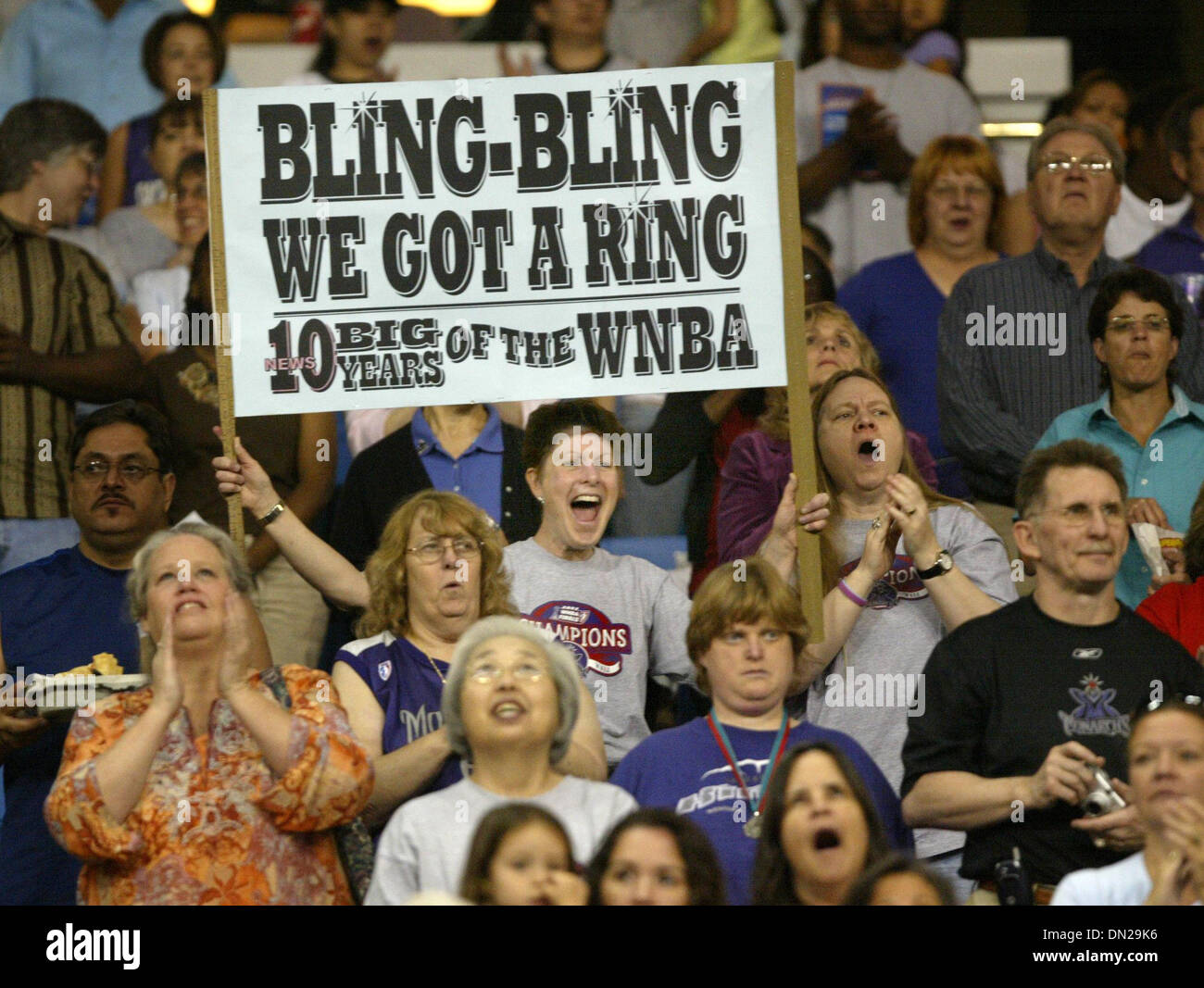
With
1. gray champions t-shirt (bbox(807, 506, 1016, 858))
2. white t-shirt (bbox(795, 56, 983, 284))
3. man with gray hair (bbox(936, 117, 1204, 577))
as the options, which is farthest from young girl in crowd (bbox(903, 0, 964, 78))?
gray champions t-shirt (bbox(807, 506, 1016, 858))

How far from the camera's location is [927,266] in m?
7.83

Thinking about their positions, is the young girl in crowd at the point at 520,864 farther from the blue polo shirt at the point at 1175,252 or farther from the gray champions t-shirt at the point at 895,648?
the blue polo shirt at the point at 1175,252

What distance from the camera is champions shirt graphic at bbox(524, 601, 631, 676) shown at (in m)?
5.96

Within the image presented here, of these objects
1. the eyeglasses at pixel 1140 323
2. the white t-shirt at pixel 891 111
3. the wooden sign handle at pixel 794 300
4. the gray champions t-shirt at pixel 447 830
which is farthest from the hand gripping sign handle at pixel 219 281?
the white t-shirt at pixel 891 111

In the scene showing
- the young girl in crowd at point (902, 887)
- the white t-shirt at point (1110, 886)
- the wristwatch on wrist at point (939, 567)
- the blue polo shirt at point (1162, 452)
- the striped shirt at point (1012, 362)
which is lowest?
the white t-shirt at point (1110, 886)

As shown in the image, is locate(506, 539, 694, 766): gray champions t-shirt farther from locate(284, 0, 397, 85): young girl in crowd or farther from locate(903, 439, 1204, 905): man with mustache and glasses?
locate(284, 0, 397, 85): young girl in crowd

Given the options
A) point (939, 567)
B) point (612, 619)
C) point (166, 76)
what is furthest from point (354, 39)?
point (939, 567)

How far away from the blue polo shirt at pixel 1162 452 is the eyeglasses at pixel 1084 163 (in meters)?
0.98

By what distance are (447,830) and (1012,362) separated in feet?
10.3

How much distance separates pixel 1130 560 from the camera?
6.46 meters

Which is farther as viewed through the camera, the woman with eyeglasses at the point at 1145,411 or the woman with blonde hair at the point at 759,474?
the woman with eyeglasses at the point at 1145,411

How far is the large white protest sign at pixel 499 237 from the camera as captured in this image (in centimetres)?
602

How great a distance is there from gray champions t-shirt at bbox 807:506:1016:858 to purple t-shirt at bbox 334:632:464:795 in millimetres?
1145
